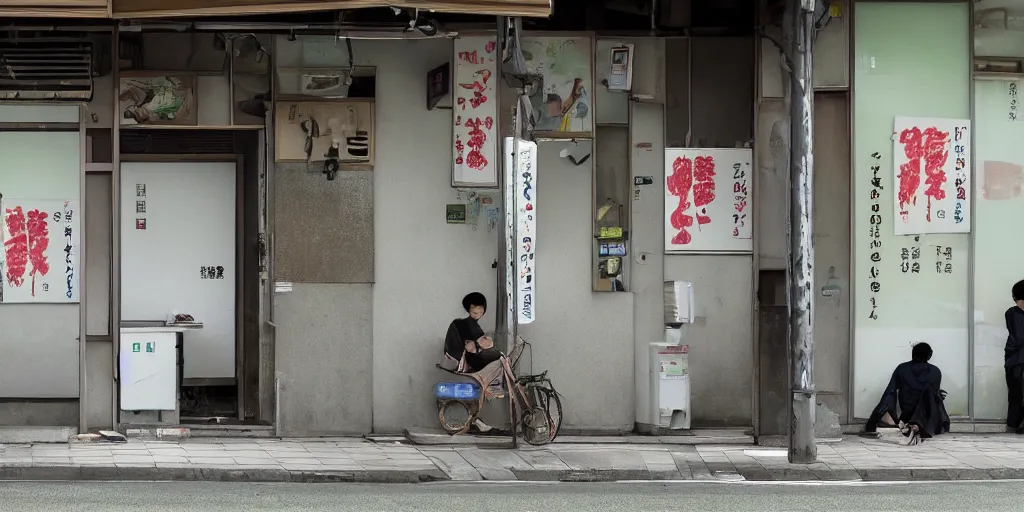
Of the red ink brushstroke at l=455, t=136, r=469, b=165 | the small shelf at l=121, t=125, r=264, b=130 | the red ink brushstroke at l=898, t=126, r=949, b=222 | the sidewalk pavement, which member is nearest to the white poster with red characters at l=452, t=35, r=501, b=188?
the red ink brushstroke at l=455, t=136, r=469, b=165

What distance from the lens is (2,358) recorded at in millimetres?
14914

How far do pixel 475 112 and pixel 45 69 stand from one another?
4.54 meters

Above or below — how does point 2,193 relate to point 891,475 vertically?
above

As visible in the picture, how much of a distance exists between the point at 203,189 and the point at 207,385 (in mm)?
2244

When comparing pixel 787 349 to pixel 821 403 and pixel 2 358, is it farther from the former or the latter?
pixel 2 358

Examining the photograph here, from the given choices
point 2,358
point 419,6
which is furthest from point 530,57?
point 2,358

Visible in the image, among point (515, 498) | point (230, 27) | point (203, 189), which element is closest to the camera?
point (515, 498)

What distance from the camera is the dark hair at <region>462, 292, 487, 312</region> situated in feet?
49.5

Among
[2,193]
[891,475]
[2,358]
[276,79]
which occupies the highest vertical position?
[276,79]

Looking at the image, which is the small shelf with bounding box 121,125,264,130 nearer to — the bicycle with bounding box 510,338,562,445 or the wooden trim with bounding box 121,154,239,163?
the wooden trim with bounding box 121,154,239,163

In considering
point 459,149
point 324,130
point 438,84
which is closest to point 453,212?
point 459,149

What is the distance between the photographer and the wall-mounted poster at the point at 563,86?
50.6 ft

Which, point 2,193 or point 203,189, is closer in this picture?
point 2,193

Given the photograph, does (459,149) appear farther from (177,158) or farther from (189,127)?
(177,158)
